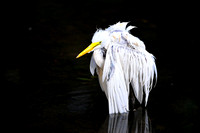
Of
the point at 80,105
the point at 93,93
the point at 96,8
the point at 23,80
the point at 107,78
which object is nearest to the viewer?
the point at 107,78

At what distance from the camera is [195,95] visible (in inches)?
215

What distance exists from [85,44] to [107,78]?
2967mm

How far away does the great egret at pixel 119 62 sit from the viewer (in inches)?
178

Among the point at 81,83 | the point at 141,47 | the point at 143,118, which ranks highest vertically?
the point at 141,47

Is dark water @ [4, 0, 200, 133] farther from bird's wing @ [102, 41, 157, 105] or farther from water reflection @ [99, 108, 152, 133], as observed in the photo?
bird's wing @ [102, 41, 157, 105]

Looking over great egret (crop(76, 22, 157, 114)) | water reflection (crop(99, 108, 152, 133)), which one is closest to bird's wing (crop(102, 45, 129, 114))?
great egret (crop(76, 22, 157, 114))

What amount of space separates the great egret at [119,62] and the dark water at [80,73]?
0.31 m

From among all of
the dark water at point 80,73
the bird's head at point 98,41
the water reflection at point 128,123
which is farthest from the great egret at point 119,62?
the dark water at point 80,73

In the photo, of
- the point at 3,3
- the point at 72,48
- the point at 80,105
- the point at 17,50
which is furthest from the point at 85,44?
the point at 3,3

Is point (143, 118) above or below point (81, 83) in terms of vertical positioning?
below

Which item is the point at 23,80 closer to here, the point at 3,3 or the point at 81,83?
the point at 81,83

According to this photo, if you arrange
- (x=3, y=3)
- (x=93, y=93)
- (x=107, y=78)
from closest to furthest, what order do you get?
(x=107, y=78) < (x=93, y=93) < (x=3, y=3)

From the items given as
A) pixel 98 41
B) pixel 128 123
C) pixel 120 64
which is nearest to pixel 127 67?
pixel 120 64

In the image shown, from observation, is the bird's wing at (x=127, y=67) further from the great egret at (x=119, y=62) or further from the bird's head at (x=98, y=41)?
the bird's head at (x=98, y=41)
